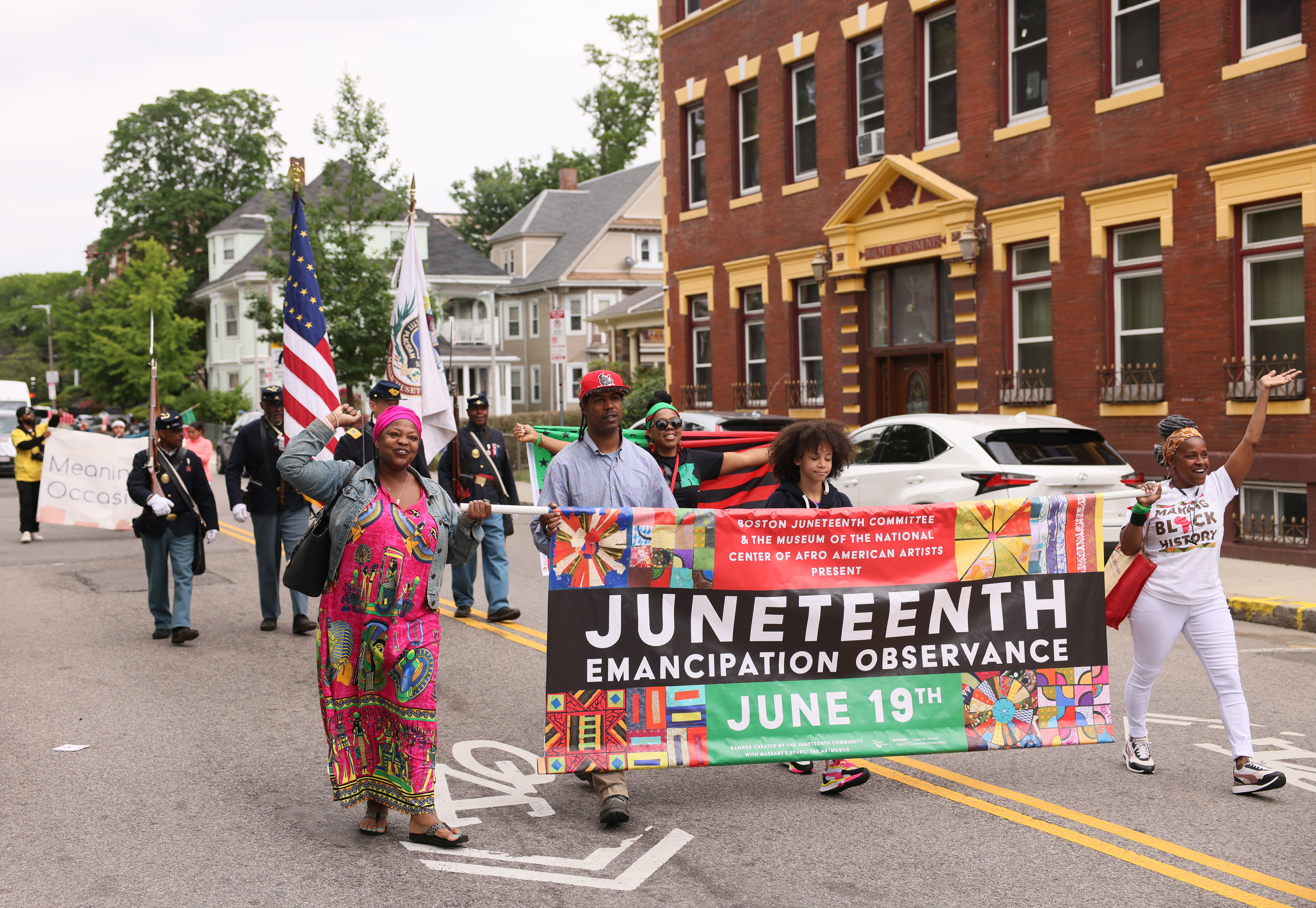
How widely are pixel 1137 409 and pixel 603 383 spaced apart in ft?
39.8

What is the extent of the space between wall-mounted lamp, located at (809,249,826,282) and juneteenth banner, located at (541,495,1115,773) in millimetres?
15939

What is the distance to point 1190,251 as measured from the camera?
15438 millimetres

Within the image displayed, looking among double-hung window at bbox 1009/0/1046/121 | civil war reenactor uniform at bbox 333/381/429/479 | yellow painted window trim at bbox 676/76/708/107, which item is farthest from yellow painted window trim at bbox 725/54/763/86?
civil war reenactor uniform at bbox 333/381/429/479

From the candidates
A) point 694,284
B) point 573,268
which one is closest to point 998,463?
point 694,284

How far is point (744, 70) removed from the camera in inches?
944

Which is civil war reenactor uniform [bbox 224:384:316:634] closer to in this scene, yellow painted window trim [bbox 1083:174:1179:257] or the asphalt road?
the asphalt road

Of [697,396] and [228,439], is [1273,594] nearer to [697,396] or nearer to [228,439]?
[697,396]

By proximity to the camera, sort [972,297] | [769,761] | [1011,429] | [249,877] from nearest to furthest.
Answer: [249,877] < [769,761] < [1011,429] < [972,297]

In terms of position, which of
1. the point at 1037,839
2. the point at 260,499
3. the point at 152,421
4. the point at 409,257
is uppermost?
the point at 409,257

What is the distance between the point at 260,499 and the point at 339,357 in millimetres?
21396

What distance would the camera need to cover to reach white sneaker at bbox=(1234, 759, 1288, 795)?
575 centimetres

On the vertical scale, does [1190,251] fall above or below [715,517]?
above

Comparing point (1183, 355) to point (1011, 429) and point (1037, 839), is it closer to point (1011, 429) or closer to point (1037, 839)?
point (1011, 429)

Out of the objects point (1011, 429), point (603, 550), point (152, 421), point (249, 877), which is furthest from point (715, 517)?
point (1011, 429)
